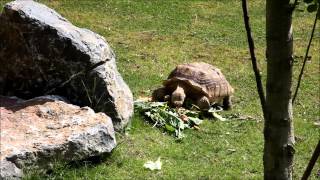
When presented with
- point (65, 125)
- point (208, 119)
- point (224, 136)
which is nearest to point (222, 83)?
point (208, 119)

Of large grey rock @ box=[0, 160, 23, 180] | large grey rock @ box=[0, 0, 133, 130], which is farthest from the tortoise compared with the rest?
large grey rock @ box=[0, 160, 23, 180]

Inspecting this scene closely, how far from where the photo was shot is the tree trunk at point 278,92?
194cm

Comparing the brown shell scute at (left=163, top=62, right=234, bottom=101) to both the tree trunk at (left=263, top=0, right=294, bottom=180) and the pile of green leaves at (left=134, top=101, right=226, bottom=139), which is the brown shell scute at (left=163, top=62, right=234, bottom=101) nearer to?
the pile of green leaves at (left=134, top=101, right=226, bottom=139)

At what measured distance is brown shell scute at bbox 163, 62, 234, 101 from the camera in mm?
8016

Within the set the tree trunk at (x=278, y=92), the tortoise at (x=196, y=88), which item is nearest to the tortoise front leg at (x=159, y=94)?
the tortoise at (x=196, y=88)

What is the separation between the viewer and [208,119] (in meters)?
7.82

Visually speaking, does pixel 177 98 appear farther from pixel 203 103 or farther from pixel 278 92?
pixel 278 92

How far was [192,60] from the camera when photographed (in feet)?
35.0

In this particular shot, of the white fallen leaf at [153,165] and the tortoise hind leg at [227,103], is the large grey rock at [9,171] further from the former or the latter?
the tortoise hind leg at [227,103]

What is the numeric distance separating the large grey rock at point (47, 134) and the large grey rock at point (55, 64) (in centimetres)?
33

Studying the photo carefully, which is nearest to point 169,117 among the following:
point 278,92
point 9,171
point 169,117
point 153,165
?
point 169,117

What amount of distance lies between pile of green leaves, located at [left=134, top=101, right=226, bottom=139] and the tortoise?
0.22 meters

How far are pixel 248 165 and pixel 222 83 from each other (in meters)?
2.04

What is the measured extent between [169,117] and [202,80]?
1.05 meters
